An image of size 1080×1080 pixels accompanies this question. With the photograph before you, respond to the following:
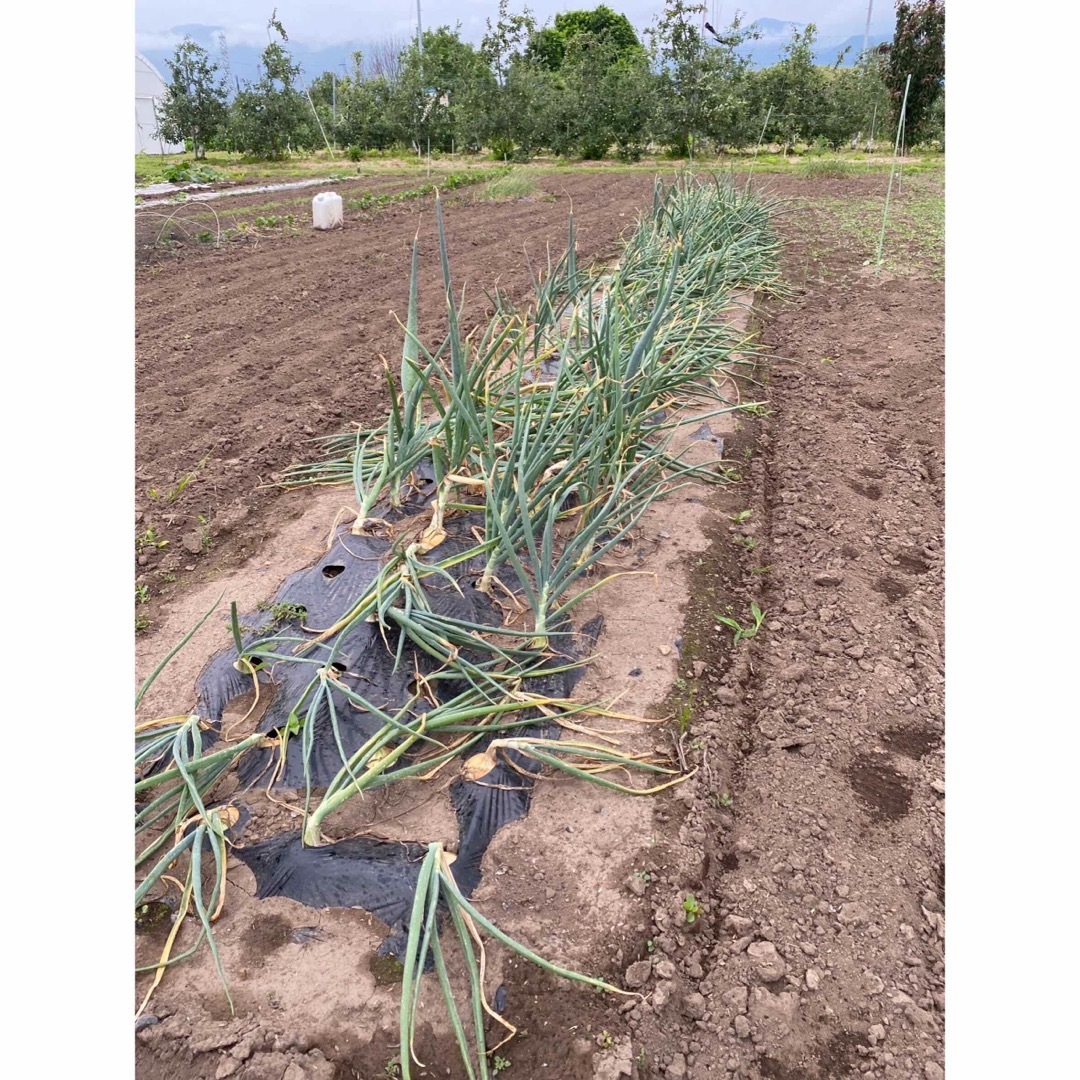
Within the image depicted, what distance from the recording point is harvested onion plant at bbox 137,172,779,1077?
135 cm

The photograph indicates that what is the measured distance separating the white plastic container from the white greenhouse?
12.2 meters

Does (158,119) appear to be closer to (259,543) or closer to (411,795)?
(259,543)

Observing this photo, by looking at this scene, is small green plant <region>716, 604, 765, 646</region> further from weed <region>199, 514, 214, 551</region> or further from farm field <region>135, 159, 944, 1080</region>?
weed <region>199, 514, 214, 551</region>

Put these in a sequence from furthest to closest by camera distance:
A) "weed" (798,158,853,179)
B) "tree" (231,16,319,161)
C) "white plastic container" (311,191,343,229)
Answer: "tree" (231,16,319,161)
"weed" (798,158,853,179)
"white plastic container" (311,191,343,229)

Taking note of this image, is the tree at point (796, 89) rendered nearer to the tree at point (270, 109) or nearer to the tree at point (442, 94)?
the tree at point (442, 94)

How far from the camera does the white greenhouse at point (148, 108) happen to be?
1680 centimetres

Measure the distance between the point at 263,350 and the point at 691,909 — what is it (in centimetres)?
353

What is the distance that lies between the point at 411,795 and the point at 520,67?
1717 cm

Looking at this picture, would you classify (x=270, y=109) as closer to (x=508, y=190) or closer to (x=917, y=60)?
(x=508, y=190)

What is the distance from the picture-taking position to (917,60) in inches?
537

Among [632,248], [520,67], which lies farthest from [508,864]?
[520,67]

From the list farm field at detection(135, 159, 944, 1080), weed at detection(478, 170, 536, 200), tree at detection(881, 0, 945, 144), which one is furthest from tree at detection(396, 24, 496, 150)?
farm field at detection(135, 159, 944, 1080)

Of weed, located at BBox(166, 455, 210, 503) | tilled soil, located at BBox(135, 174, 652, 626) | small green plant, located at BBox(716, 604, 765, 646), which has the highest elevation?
tilled soil, located at BBox(135, 174, 652, 626)

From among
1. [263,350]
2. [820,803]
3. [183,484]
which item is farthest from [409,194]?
[820,803]
